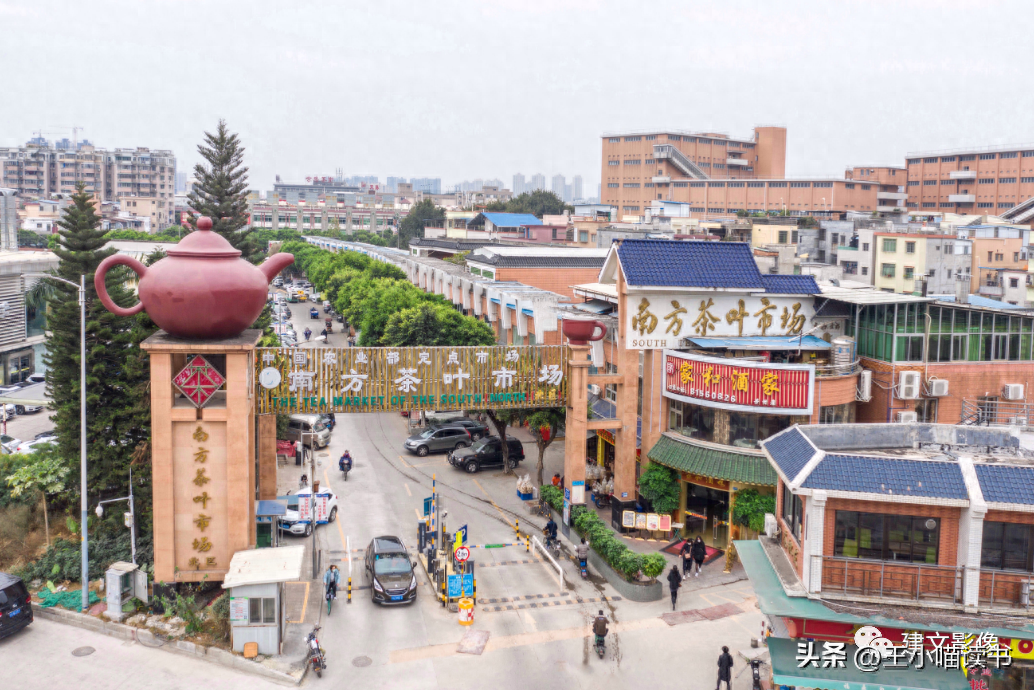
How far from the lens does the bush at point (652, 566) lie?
23688mm

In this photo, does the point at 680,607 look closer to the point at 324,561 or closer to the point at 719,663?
the point at 719,663

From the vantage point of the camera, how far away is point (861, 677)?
1542 cm

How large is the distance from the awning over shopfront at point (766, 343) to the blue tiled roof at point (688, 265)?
6.20 ft

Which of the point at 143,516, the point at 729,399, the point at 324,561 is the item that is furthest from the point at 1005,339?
the point at 143,516

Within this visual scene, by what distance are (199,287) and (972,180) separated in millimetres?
108918

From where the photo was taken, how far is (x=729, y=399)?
26688mm

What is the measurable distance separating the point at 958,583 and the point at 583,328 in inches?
576

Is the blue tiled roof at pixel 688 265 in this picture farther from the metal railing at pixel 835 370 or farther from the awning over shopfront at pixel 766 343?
the metal railing at pixel 835 370

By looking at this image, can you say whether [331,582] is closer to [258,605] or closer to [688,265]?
[258,605]

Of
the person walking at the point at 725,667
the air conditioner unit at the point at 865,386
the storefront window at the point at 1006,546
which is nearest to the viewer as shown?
the storefront window at the point at 1006,546

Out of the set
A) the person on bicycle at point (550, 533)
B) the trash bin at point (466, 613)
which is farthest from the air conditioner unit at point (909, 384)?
the trash bin at point (466, 613)

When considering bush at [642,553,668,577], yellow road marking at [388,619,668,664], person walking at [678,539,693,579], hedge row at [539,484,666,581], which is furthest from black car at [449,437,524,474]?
yellow road marking at [388,619,668,664]

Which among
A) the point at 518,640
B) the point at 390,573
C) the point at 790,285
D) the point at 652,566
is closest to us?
the point at 518,640

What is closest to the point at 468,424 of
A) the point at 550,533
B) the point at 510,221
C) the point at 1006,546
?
the point at 550,533
